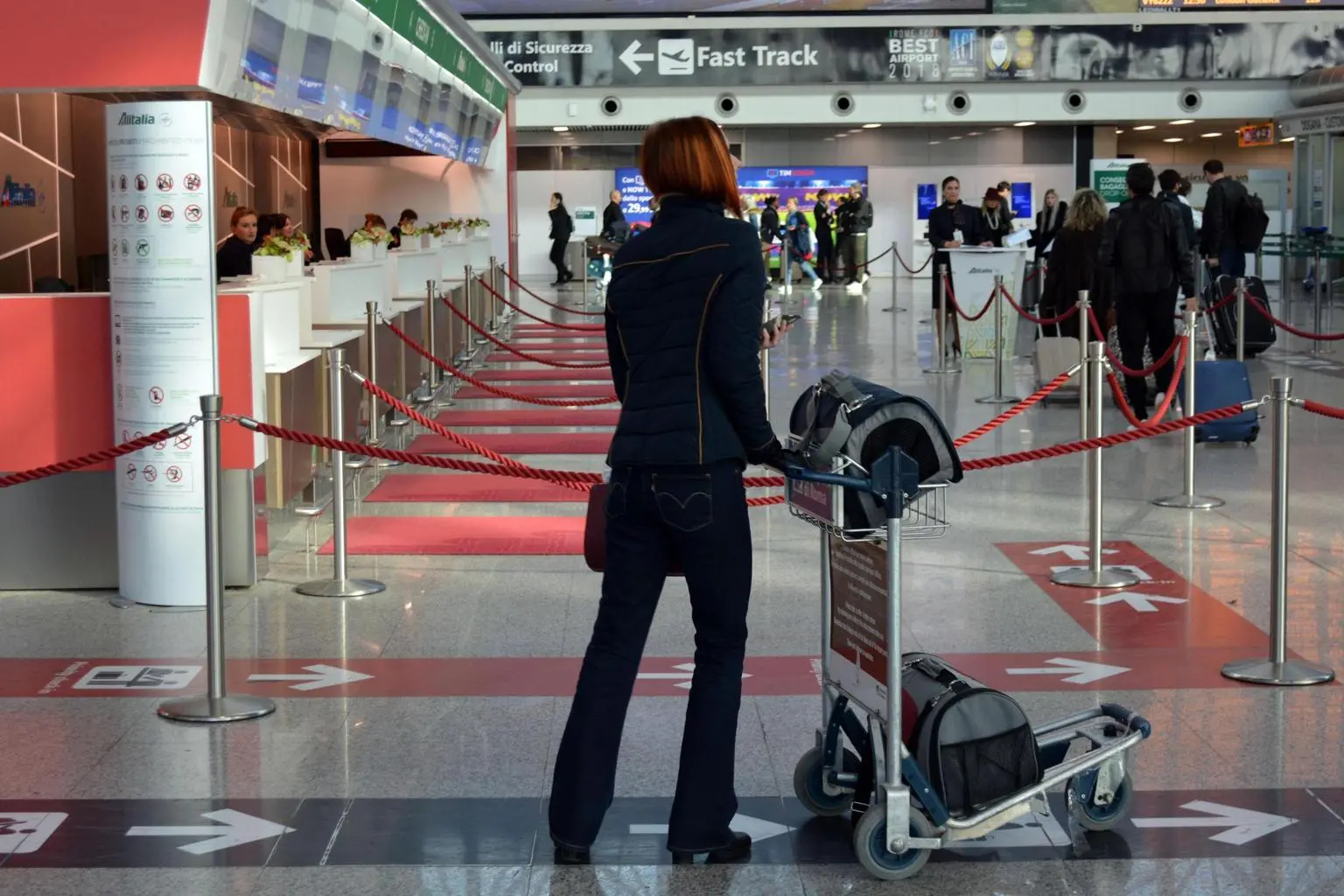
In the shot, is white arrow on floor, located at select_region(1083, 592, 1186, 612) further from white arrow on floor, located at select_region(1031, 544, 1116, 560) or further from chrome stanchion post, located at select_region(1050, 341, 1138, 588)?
white arrow on floor, located at select_region(1031, 544, 1116, 560)

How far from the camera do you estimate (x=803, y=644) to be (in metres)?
5.95

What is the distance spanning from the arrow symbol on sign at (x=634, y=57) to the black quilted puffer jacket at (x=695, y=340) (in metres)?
27.6

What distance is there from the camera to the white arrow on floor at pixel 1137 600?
6504 mm

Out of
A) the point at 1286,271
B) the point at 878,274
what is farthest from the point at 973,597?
the point at 878,274

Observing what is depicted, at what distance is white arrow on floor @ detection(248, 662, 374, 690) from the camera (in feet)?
18.0

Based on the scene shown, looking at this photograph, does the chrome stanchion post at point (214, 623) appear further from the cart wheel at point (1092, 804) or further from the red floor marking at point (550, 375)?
the red floor marking at point (550, 375)

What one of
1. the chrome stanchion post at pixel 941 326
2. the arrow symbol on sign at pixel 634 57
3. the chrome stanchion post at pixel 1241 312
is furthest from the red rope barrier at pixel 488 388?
the arrow symbol on sign at pixel 634 57

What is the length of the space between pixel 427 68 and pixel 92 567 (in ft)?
39.3

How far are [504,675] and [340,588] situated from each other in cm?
148

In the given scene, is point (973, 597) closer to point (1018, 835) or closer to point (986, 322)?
point (1018, 835)

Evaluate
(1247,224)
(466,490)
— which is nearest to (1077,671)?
(466,490)

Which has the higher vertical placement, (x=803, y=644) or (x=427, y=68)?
(x=427, y=68)

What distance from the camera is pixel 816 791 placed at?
13.6ft

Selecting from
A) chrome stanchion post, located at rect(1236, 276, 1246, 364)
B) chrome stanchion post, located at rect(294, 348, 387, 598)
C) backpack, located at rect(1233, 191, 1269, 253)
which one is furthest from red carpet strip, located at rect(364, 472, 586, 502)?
backpack, located at rect(1233, 191, 1269, 253)
